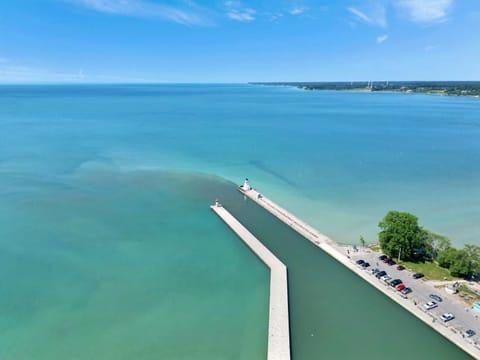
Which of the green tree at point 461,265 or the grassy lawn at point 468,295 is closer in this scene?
the grassy lawn at point 468,295

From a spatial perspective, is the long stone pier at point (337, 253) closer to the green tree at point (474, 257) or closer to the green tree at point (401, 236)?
the green tree at point (401, 236)

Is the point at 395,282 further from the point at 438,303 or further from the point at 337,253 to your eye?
the point at 337,253

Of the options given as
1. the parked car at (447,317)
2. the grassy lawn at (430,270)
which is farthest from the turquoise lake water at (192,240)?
the grassy lawn at (430,270)

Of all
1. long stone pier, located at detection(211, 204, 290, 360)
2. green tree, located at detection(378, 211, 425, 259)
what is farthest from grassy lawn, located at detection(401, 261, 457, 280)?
long stone pier, located at detection(211, 204, 290, 360)

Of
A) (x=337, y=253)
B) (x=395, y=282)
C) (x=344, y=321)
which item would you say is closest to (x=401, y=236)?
(x=395, y=282)

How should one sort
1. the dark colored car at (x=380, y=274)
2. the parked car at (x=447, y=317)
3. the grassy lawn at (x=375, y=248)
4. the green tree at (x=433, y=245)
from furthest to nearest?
the grassy lawn at (x=375, y=248)
the green tree at (x=433, y=245)
the dark colored car at (x=380, y=274)
the parked car at (x=447, y=317)

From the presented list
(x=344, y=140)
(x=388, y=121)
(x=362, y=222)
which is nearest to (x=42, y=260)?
(x=362, y=222)

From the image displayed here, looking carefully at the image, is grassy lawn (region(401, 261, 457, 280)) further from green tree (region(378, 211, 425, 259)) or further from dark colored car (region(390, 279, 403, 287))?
dark colored car (region(390, 279, 403, 287))
